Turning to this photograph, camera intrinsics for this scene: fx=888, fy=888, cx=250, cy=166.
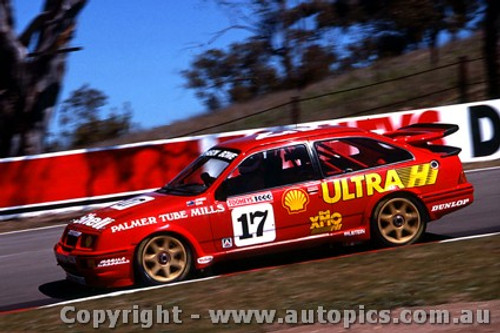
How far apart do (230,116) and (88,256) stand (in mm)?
23115

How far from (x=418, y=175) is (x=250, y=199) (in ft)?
6.47

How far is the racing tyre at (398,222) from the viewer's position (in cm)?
976

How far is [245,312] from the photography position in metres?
7.28

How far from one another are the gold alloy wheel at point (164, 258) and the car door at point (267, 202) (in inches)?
15.9

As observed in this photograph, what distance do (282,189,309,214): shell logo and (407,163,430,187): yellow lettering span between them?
4.13 feet

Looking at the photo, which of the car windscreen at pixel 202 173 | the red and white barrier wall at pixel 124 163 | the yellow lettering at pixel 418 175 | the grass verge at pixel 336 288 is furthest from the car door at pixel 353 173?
the red and white barrier wall at pixel 124 163

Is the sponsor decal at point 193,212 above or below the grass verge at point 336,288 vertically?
above

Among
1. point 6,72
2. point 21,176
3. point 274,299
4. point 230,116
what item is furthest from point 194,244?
point 230,116

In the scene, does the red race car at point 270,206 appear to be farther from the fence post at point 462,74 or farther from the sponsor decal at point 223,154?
the fence post at point 462,74

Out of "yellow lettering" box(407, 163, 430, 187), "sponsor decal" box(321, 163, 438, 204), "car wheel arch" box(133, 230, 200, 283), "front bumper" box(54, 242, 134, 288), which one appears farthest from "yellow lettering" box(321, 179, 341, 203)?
"front bumper" box(54, 242, 134, 288)

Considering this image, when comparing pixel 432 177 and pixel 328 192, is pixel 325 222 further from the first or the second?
pixel 432 177

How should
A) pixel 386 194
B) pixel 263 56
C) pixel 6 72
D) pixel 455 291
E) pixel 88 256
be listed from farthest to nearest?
pixel 263 56, pixel 6 72, pixel 386 194, pixel 88 256, pixel 455 291

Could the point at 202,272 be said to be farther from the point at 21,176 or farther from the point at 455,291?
the point at 21,176

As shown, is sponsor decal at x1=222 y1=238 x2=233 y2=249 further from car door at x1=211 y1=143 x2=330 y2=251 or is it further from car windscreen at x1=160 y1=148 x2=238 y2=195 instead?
car windscreen at x1=160 y1=148 x2=238 y2=195
